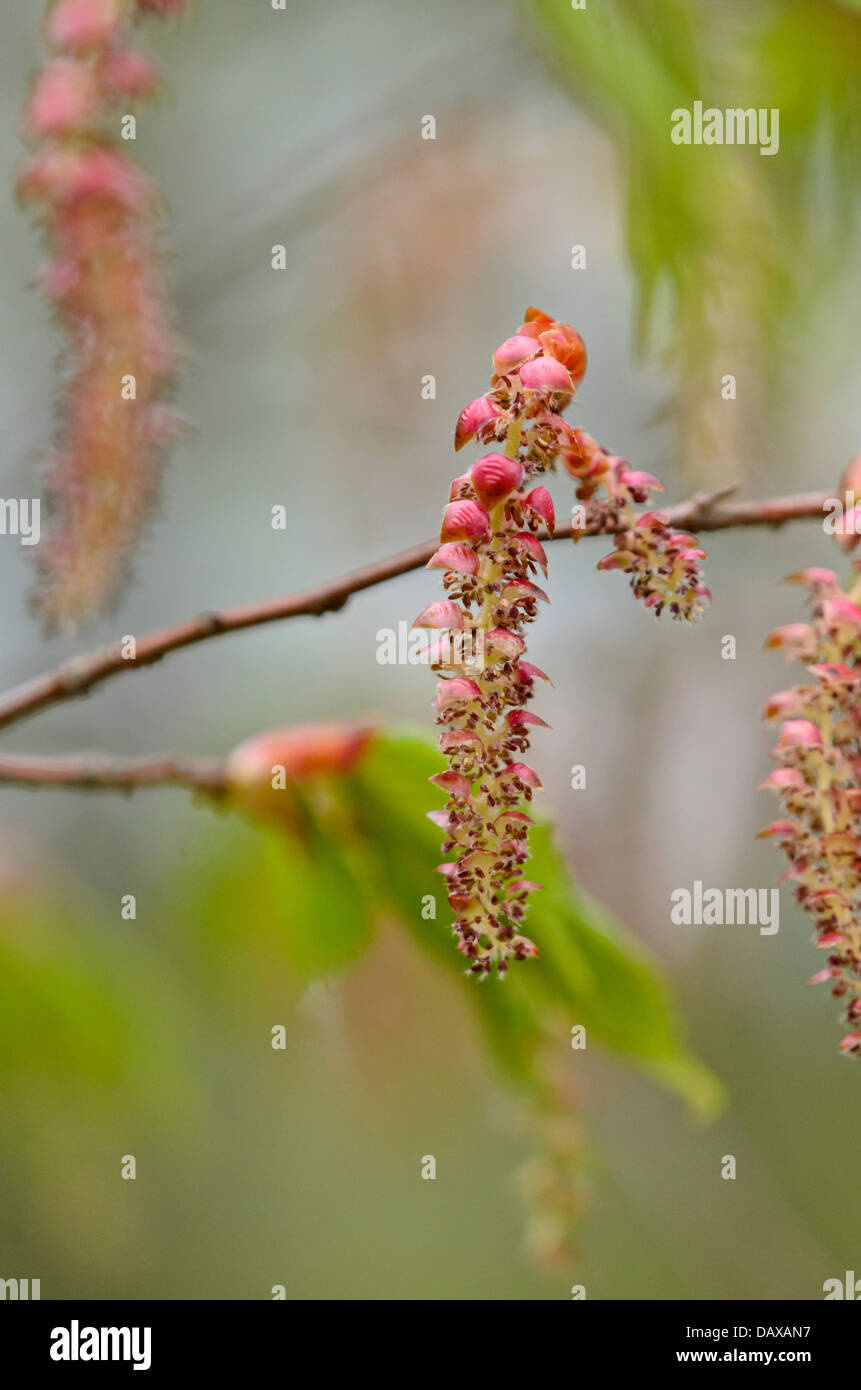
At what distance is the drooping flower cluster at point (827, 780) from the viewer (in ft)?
1.75

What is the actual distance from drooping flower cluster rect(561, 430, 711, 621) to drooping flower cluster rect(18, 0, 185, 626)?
0.27m

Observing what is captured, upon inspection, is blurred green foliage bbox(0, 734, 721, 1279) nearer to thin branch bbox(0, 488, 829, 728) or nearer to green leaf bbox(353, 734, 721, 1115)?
green leaf bbox(353, 734, 721, 1115)

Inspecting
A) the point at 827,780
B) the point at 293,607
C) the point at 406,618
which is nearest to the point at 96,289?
the point at 293,607

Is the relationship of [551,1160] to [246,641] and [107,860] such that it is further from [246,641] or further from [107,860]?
[107,860]

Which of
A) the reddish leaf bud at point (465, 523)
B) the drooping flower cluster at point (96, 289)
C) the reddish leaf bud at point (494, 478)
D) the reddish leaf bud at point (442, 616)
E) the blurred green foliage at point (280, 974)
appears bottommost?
the blurred green foliage at point (280, 974)

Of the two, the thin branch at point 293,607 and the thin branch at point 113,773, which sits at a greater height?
the thin branch at point 293,607

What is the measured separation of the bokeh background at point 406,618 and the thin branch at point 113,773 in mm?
130

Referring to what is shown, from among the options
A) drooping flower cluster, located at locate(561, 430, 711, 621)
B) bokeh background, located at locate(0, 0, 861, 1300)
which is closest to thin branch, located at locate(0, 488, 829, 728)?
drooping flower cluster, located at locate(561, 430, 711, 621)

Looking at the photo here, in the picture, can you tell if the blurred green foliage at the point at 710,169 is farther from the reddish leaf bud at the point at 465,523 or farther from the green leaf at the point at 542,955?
the reddish leaf bud at the point at 465,523

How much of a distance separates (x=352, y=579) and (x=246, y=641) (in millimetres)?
2120

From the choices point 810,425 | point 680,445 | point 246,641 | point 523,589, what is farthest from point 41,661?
point 523,589

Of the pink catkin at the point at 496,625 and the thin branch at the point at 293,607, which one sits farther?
the thin branch at the point at 293,607

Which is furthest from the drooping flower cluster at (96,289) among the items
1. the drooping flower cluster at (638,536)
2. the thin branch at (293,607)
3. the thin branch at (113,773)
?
the drooping flower cluster at (638,536)

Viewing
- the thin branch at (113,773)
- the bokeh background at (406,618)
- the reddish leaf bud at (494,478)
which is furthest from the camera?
the bokeh background at (406,618)
